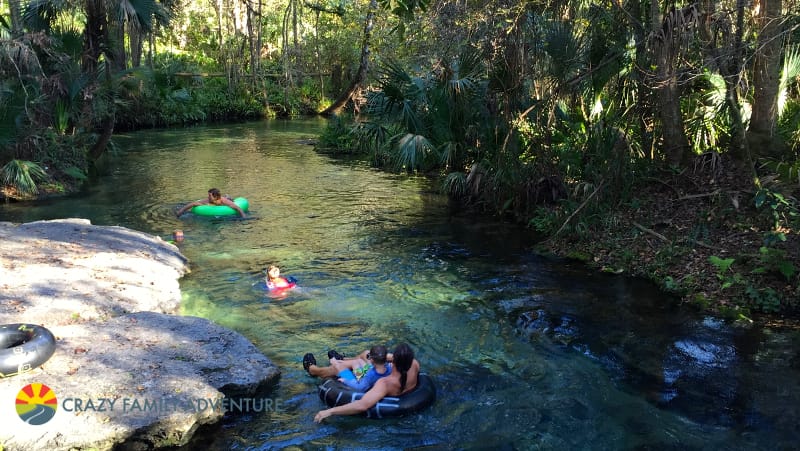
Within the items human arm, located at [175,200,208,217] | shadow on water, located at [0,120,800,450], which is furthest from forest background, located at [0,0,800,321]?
human arm, located at [175,200,208,217]

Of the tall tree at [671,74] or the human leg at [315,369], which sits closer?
the human leg at [315,369]

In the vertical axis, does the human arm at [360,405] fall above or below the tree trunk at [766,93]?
below

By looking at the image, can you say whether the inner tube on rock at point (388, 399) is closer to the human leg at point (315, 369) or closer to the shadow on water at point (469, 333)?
the shadow on water at point (469, 333)

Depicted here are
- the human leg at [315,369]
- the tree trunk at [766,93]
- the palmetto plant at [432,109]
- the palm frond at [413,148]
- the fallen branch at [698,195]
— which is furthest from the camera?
the palm frond at [413,148]

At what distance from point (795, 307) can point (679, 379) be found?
8.36 ft

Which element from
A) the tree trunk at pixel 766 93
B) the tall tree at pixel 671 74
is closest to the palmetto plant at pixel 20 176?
the tall tree at pixel 671 74

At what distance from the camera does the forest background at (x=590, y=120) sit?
377 inches

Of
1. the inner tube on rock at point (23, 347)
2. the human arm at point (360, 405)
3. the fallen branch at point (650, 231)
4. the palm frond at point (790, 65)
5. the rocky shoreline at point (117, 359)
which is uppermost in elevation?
the palm frond at point (790, 65)

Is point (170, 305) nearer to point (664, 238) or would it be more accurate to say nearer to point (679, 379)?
point (679, 379)

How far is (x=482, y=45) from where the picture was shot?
12.3m

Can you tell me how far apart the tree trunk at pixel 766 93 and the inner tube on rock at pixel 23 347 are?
9.91 m

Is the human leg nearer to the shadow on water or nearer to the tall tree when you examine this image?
the shadow on water

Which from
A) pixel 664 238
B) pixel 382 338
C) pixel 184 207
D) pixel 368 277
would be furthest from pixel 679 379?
pixel 184 207

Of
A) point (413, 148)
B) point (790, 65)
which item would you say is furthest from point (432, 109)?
point (790, 65)
